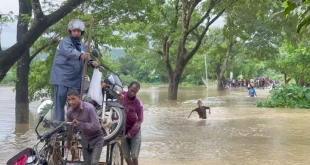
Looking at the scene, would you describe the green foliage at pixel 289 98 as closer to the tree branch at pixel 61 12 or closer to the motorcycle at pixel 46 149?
the tree branch at pixel 61 12

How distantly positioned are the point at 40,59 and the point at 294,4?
17.6m

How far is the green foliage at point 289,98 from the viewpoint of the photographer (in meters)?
28.1

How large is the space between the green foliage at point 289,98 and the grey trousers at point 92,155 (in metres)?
23.1

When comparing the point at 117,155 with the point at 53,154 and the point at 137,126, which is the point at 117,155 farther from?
the point at 53,154

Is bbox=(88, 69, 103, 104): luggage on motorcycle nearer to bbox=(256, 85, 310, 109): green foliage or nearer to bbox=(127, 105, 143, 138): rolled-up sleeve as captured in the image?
bbox=(127, 105, 143, 138): rolled-up sleeve

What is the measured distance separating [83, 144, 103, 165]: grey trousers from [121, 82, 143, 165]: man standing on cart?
1471 mm

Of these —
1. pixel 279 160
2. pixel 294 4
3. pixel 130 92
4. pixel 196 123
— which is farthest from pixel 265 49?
pixel 294 4

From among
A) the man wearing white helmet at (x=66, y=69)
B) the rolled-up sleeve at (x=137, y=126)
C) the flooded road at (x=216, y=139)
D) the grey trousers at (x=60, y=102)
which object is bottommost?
the flooded road at (x=216, y=139)

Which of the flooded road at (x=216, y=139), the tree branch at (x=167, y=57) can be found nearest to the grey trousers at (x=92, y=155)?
the flooded road at (x=216, y=139)

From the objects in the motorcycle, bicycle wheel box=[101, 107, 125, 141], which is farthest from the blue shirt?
bicycle wheel box=[101, 107, 125, 141]

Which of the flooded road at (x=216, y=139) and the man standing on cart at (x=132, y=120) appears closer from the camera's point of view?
the man standing on cart at (x=132, y=120)

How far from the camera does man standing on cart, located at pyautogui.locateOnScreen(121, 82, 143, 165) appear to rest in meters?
7.81

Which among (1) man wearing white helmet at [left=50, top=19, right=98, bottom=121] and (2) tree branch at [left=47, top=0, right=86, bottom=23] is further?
(2) tree branch at [left=47, top=0, right=86, bottom=23]

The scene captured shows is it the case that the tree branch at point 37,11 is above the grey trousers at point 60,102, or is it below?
above
